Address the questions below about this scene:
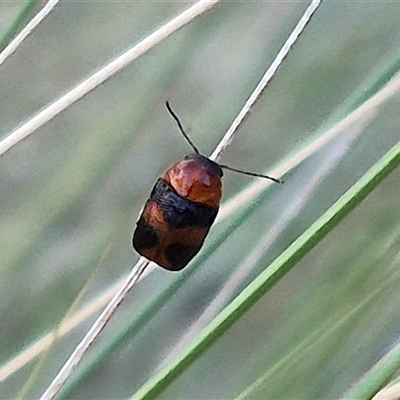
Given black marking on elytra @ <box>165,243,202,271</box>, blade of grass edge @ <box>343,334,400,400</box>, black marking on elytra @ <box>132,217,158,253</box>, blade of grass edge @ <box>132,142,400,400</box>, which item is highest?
black marking on elytra @ <box>132,217,158,253</box>

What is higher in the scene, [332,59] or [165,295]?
[332,59]

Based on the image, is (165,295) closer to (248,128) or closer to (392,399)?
(392,399)

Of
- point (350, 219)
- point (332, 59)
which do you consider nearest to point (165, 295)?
point (350, 219)

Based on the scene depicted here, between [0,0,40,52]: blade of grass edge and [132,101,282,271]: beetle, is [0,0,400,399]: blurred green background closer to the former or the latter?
[132,101,282,271]: beetle

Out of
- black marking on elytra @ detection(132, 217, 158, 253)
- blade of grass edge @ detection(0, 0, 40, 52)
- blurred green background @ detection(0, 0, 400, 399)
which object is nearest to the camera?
blade of grass edge @ detection(0, 0, 40, 52)

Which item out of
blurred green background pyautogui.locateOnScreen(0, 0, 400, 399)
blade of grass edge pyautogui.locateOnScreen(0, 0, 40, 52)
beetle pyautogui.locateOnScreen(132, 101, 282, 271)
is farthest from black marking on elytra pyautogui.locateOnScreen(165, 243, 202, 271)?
blade of grass edge pyautogui.locateOnScreen(0, 0, 40, 52)

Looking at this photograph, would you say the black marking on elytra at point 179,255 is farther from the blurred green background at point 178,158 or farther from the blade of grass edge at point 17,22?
the blade of grass edge at point 17,22
